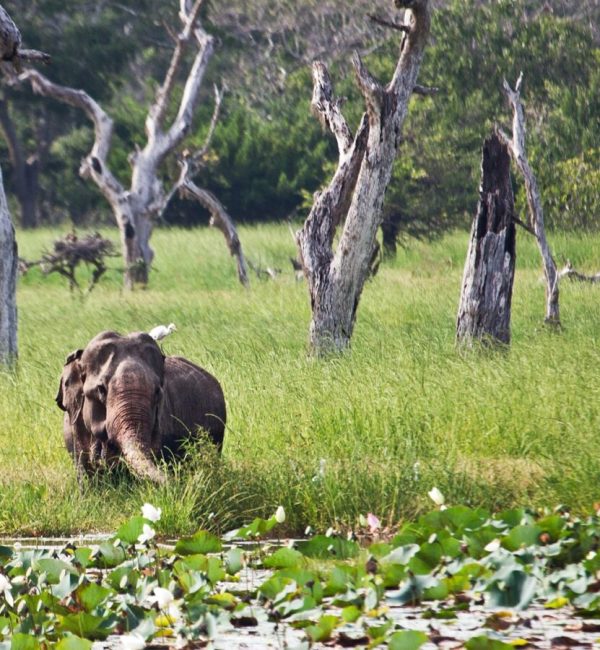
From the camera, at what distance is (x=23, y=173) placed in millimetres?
41312

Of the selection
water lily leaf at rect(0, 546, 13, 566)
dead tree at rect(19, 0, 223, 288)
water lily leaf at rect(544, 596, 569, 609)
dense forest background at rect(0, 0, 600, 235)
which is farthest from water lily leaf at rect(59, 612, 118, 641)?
dense forest background at rect(0, 0, 600, 235)

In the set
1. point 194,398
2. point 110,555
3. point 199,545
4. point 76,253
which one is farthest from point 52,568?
point 76,253

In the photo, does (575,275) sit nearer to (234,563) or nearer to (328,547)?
(328,547)

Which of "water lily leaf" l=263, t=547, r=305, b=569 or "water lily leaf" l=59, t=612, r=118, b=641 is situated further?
"water lily leaf" l=263, t=547, r=305, b=569

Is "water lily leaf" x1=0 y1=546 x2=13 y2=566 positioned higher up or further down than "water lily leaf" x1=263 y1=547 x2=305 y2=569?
further down

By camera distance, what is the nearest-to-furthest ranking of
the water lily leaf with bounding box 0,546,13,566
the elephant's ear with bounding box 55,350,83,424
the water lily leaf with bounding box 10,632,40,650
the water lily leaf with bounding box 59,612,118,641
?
the water lily leaf with bounding box 10,632,40,650 → the water lily leaf with bounding box 59,612,118,641 → the water lily leaf with bounding box 0,546,13,566 → the elephant's ear with bounding box 55,350,83,424

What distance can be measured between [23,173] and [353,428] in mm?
33322

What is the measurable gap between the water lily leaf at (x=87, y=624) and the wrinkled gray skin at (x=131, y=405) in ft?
7.85

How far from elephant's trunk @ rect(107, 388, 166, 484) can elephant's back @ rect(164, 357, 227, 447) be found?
572 millimetres

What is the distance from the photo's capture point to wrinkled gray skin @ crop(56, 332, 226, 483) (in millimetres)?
7910

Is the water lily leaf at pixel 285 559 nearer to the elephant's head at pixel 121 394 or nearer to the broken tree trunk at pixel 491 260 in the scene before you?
the elephant's head at pixel 121 394

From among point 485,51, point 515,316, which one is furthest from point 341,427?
point 485,51

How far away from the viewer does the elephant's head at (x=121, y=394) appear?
789 cm

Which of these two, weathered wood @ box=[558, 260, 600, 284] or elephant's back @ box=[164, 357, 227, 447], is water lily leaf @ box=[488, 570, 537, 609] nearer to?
elephant's back @ box=[164, 357, 227, 447]
